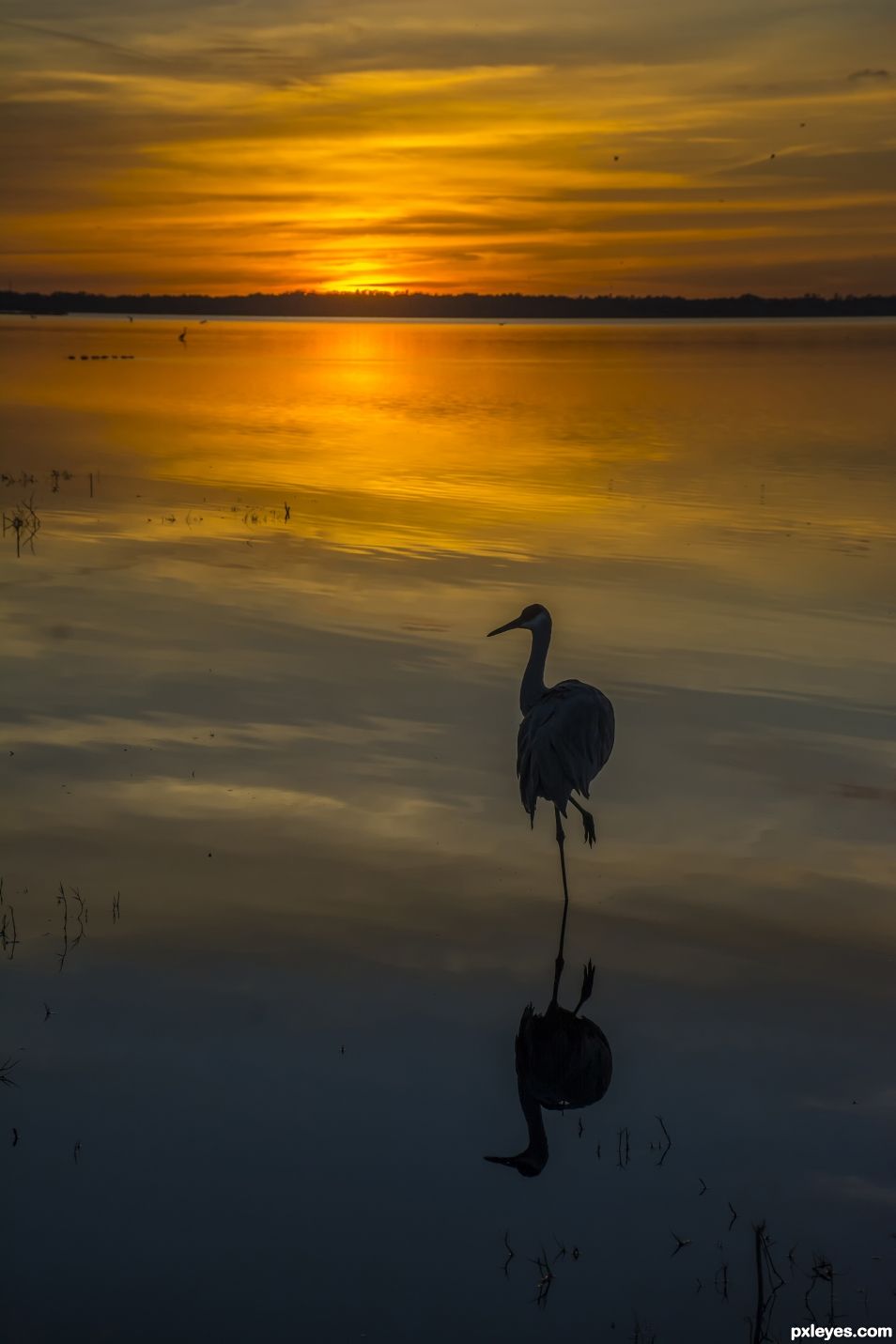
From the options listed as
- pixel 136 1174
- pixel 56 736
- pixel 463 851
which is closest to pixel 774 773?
pixel 463 851

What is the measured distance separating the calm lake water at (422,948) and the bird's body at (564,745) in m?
0.57

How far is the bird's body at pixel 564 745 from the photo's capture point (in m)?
10.3

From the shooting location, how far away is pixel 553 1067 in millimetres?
8039

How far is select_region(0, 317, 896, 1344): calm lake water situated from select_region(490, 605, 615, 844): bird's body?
0.57 metres

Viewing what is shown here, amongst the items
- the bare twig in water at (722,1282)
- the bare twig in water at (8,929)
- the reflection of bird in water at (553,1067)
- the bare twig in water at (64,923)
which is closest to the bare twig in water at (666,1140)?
the reflection of bird in water at (553,1067)

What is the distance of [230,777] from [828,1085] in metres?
5.96

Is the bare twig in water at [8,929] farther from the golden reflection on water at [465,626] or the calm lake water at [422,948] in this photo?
the golden reflection on water at [465,626]

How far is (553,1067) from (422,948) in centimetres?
146

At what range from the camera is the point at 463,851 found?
35.7 feet

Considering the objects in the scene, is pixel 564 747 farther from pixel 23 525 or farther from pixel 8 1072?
pixel 23 525

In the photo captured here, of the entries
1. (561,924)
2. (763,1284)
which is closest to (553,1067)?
(561,924)

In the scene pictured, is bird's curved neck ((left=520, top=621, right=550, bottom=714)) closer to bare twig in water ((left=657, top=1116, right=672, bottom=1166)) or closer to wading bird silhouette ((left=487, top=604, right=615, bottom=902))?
wading bird silhouette ((left=487, top=604, right=615, bottom=902))

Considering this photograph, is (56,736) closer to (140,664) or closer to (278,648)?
(140,664)

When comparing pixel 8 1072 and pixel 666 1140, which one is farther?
pixel 8 1072
